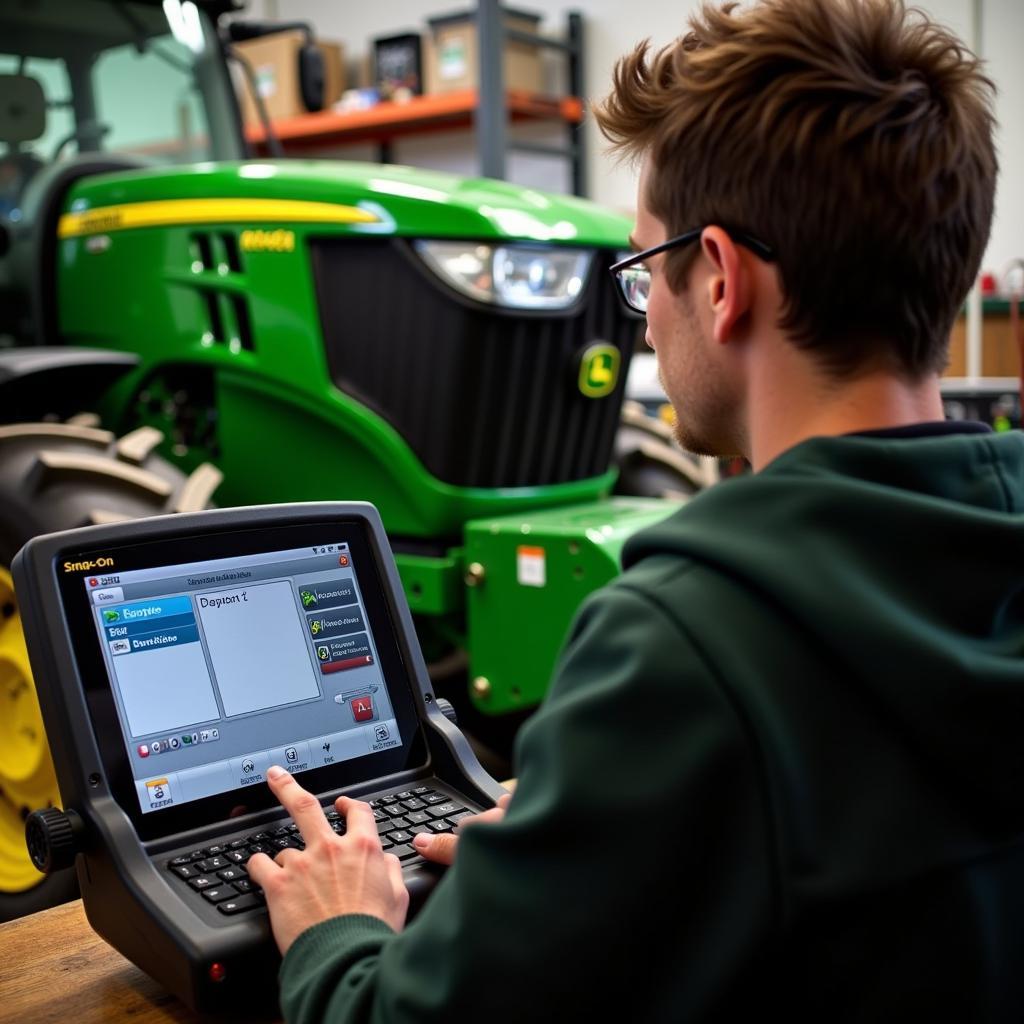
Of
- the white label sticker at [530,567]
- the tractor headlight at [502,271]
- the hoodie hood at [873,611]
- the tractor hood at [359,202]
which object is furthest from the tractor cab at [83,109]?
the hoodie hood at [873,611]

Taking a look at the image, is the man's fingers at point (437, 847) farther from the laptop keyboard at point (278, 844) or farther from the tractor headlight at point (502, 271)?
the tractor headlight at point (502, 271)

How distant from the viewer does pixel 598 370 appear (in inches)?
103

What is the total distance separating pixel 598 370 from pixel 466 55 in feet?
13.0

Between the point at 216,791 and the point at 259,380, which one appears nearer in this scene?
the point at 216,791

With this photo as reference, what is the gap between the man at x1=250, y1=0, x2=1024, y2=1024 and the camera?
0.63m

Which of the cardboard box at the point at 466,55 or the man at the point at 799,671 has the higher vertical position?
the cardboard box at the point at 466,55

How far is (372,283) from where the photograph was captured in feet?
7.92

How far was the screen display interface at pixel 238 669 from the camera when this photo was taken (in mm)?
931

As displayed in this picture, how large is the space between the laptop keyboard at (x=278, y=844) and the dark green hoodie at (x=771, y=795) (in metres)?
0.21

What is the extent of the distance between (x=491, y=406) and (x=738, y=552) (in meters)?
1.82

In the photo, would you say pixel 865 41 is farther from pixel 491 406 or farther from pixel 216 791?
pixel 491 406

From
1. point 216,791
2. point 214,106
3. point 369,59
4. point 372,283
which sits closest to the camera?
point 216,791

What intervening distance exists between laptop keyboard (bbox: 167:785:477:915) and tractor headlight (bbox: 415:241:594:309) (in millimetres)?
1453

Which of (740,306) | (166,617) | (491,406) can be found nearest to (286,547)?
(166,617)
